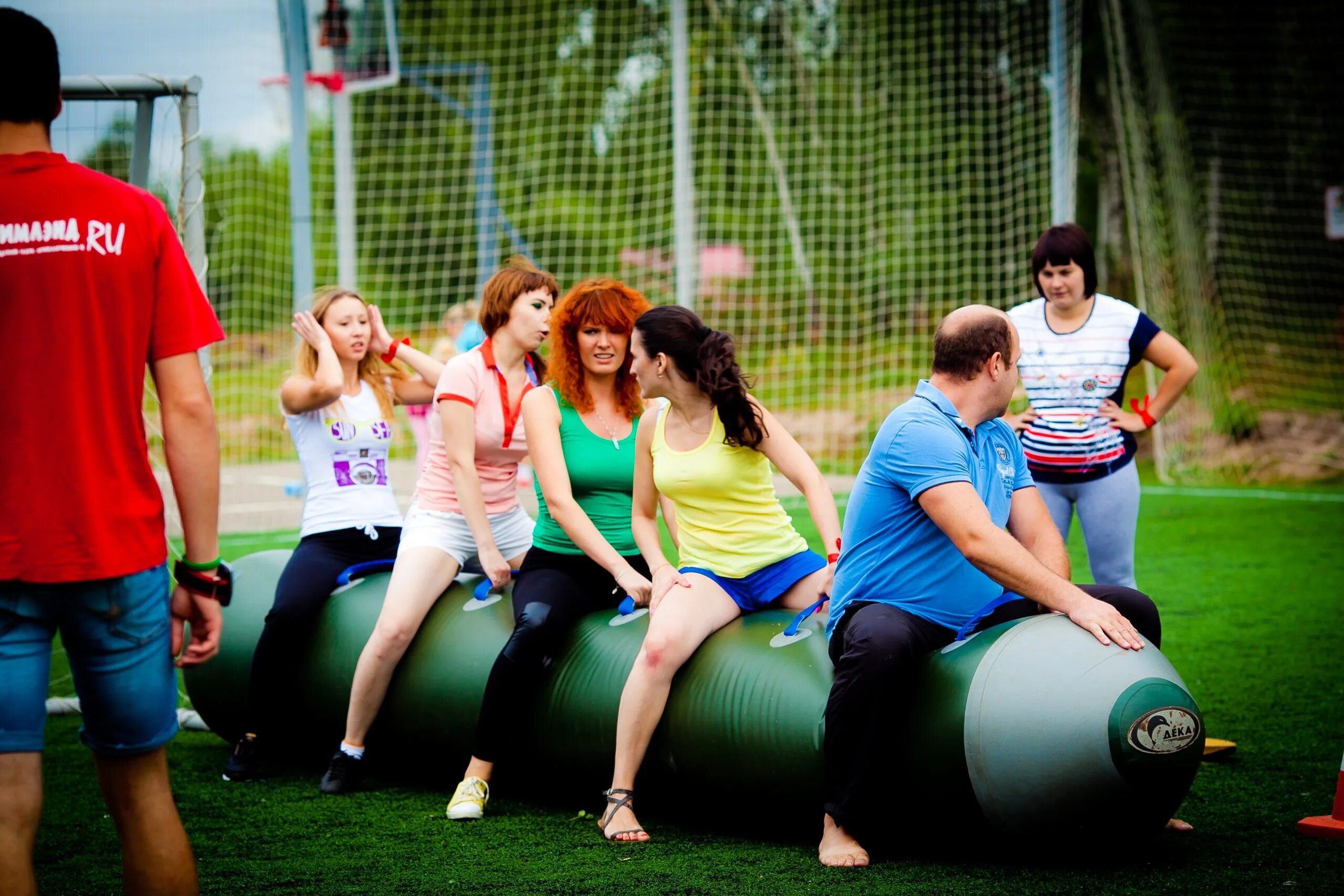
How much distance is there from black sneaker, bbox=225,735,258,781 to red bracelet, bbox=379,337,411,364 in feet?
4.66

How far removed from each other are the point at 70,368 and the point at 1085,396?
337 cm

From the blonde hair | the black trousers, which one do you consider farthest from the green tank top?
the black trousers

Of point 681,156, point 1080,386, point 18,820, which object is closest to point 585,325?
point 1080,386

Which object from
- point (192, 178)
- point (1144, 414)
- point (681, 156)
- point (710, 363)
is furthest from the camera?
point (681, 156)

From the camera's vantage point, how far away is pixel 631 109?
19.1 m

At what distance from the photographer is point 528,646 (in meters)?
3.74

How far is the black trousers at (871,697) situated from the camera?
304cm

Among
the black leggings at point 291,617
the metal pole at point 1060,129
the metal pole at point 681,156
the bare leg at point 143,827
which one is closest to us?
the bare leg at point 143,827

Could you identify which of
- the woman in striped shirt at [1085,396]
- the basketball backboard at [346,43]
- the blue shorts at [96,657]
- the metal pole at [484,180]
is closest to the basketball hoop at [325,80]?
the basketball backboard at [346,43]

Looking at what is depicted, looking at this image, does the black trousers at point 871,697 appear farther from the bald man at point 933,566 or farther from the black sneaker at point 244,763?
the black sneaker at point 244,763

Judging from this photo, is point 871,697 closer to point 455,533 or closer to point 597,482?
point 597,482

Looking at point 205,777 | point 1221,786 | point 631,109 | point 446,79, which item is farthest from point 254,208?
point 1221,786

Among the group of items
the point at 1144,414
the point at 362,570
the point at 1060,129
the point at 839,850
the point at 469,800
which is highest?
the point at 1060,129

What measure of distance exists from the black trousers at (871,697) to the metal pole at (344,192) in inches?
221
